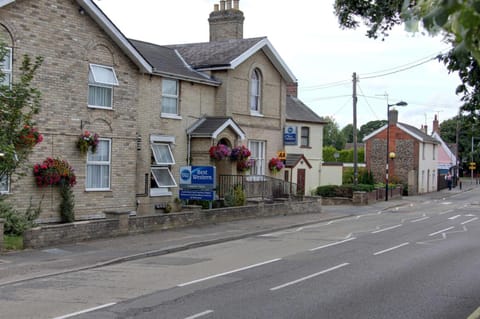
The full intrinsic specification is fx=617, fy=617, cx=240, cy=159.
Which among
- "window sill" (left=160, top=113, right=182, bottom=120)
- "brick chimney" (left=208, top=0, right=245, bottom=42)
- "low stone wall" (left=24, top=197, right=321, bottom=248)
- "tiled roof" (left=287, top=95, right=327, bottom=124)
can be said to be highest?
"brick chimney" (left=208, top=0, right=245, bottom=42)

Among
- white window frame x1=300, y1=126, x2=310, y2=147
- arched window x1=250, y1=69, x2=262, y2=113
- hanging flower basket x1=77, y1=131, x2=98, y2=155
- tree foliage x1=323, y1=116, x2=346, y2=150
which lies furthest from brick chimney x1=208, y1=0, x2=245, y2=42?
tree foliage x1=323, y1=116, x2=346, y2=150

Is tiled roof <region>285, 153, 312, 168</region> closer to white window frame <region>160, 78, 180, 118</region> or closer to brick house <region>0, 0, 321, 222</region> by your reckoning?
brick house <region>0, 0, 321, 222</region>

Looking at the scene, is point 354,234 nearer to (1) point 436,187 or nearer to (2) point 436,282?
(2) point 436,282

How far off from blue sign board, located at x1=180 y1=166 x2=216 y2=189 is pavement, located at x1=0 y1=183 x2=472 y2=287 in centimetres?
164

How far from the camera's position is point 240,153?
91.4 ft

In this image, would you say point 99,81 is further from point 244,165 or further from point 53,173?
point 244,165

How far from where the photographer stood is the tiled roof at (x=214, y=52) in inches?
1121

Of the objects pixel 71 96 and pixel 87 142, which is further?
pixel 87 142

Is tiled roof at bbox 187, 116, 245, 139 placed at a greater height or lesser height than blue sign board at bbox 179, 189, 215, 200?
greater

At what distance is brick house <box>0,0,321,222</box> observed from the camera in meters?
20.0

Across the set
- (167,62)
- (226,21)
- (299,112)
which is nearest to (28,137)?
(167,62)

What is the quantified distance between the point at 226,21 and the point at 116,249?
825 inches

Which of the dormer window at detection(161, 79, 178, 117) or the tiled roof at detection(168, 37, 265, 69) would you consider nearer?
the dormer window at detection(161, 79, 178, 117)

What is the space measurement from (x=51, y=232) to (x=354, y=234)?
10.8m
